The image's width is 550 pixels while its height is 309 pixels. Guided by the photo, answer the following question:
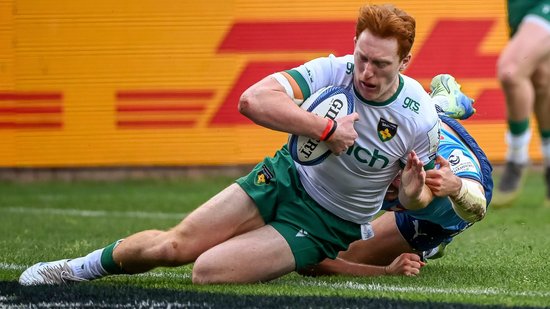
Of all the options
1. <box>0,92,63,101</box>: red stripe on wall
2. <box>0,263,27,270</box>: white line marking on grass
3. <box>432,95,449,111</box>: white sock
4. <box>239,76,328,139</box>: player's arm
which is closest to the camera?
<box>239,76,328,139</box>: player's arm

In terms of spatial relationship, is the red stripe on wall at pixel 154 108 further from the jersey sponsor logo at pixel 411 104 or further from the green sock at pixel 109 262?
the jersey sponsor logo at pixel 411 104

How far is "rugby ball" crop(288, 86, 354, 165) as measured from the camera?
5.67 meters

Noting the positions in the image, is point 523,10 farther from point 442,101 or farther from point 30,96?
point 30,96

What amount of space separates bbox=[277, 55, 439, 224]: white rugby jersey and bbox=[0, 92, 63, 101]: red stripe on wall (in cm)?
758

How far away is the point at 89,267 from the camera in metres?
5.85

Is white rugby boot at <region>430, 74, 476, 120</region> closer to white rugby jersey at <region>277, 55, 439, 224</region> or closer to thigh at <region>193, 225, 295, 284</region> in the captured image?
white rugby jersey at <region>277, 55, 439, 224</region>

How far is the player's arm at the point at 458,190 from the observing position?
19.1ft

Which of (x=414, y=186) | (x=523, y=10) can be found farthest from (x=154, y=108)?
(x=414, y=186)

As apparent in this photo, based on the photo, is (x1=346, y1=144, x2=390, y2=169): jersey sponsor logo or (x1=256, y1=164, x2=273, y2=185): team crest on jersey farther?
(x1=256, y1=164, x2=273, y2=185): team crest on jersey

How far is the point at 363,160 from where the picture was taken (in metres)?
5.80

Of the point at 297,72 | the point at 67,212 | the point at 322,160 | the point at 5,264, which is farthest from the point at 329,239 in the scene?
the point at 67,212

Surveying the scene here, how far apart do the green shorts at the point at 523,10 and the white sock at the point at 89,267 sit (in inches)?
195

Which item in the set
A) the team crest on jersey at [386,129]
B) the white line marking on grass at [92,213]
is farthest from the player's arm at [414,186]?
the white line marking on grass at [92,213]

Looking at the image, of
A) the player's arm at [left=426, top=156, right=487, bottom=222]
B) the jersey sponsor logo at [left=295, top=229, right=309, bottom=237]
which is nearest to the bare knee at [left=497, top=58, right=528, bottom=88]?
the player's arm at [left=426, top=156, right=487, bottom=222]
